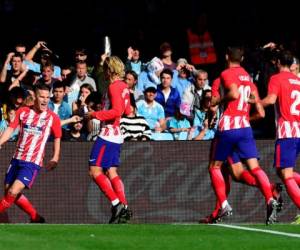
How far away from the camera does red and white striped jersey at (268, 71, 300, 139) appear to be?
16734 millimetres

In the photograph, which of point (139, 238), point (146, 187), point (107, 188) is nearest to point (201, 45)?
point (146, 187)

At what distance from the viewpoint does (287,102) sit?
1686 centimetres

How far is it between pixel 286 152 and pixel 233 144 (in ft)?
2.28

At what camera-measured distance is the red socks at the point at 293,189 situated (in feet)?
54.3

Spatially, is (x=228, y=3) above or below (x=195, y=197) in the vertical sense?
above

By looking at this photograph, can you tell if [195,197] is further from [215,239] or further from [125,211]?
[215,239]

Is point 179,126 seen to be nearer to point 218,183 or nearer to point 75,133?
point 75,133

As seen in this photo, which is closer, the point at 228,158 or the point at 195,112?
the point at 228,158

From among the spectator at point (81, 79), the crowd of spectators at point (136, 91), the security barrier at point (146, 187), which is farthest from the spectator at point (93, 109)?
the spectator at point (81, 79)

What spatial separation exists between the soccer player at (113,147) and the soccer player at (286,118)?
83.4 inches

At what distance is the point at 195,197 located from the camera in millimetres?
Answer: 20766

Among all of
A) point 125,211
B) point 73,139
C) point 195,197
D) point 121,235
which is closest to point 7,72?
point 73,139

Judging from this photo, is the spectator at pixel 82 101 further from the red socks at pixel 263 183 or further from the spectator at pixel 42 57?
the red socks at pixel 263 183

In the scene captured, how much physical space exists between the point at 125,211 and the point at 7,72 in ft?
18.8
